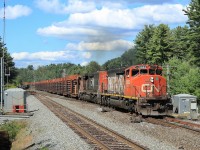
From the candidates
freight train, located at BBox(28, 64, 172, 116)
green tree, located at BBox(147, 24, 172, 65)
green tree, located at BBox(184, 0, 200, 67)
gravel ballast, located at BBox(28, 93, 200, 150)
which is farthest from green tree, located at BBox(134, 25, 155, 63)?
gravel ballast, located at BBox(28, 93, 200, 150)

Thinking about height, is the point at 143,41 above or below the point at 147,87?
above

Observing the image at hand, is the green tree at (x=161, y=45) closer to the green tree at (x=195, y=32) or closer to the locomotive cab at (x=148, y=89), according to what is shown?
the green tree at (x=195, y=32)

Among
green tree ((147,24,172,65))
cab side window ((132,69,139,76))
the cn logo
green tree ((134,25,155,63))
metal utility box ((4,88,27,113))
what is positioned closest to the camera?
the cn logo

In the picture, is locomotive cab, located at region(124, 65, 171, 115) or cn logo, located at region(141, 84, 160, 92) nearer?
locomotive cab, located at region(124, 65, 171, 115)

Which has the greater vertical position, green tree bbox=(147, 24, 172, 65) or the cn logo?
green tree bbox=(147, 24, 172, 65)

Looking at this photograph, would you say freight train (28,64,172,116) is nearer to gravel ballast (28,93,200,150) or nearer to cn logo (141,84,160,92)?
cn logo (141,84,160,92)

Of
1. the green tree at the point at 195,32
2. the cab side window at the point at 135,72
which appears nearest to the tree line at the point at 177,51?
the green tree at the point at 195,32

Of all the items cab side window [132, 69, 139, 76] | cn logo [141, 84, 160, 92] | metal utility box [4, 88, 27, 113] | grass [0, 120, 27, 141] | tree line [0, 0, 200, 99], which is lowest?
grass [0, 120, 27, 141]

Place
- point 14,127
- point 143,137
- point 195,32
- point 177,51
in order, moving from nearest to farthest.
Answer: point 143,137, point 14,127, point 195,32, point 177,51

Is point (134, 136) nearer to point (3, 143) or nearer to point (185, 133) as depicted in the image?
point (185, 133)

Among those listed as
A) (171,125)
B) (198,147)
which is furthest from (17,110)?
(198,147)

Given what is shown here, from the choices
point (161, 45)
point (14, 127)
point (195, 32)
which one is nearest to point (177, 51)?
point (161, 45)

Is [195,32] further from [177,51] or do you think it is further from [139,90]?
[139,90]

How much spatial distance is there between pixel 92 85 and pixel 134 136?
25.4 metres
